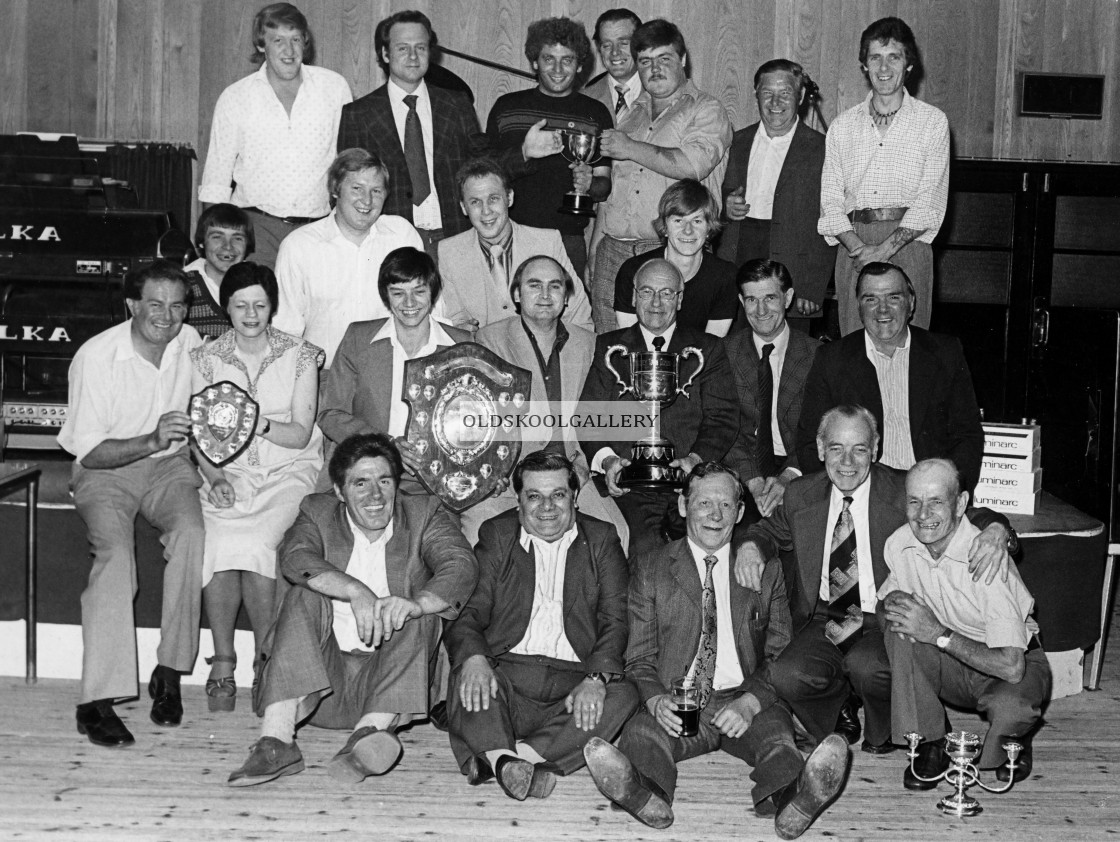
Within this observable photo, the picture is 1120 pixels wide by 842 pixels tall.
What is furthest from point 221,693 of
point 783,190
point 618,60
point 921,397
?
point 618,60

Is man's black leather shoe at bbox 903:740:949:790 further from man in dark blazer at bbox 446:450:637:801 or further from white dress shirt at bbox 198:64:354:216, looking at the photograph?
white dress shirt at bbox 198:64:354:216

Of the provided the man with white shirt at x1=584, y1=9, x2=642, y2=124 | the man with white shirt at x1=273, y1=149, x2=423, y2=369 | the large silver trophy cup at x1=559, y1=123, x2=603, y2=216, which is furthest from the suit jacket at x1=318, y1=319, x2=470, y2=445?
the man with white shirt at x1=584, y1=9, x2=642, y2=124

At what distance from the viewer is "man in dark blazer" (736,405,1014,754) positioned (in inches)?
159

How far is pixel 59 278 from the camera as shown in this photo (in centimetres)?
614

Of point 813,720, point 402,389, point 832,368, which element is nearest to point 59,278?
point 402,389

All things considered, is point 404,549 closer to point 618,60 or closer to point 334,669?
point 334,669

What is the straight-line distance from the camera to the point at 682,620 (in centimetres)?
403

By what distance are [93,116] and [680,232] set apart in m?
4.27

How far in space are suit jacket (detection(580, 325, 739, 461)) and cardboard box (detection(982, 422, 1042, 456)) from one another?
0.97 m

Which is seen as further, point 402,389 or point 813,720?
point 402,389

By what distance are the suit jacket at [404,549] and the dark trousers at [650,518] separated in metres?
0.67

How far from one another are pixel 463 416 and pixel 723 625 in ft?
3.74

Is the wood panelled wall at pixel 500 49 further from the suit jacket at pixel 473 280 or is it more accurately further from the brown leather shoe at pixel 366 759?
the brown leather shoe at pixel 366 759

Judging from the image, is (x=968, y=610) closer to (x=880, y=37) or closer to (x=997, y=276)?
(x=880, y=37)
